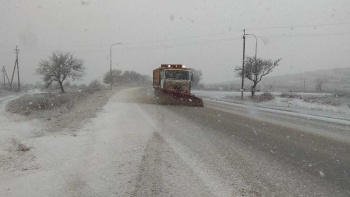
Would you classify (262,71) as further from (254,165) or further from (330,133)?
(254,165)

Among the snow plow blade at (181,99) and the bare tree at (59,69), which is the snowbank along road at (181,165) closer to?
the snow plow blade at (181,99)

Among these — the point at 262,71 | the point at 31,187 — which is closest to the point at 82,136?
the point at 31,187

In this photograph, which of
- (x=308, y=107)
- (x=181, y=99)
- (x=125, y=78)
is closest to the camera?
(x=181, y=99)

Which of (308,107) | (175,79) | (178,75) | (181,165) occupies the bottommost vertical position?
(308,107)

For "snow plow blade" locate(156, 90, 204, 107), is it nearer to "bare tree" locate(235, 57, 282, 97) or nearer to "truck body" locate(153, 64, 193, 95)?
"truck body" locate(153, 64, 193, 95)

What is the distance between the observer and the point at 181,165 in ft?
21.5

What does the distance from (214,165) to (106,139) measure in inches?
143

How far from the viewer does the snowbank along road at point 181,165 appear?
16.9ft

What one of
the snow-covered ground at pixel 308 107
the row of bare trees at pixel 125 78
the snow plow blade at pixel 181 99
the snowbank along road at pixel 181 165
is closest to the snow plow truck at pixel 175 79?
the snow plow blade at pixel 181 99

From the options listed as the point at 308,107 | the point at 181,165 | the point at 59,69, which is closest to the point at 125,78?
the point at 59,69

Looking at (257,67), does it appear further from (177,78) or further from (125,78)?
(125,78)

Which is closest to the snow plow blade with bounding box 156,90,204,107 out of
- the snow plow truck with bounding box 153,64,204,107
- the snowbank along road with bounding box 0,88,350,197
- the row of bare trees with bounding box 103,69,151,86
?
the snow plow truck with bounding box 153,64,204,107

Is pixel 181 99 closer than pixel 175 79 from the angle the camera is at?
Yes

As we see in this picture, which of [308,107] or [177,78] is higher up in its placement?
[177,78]
